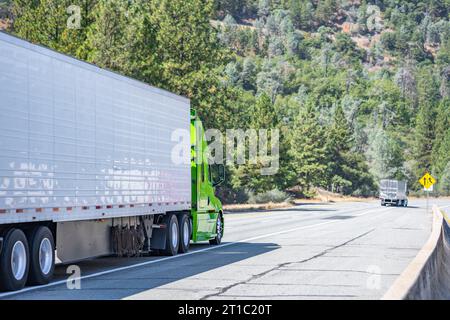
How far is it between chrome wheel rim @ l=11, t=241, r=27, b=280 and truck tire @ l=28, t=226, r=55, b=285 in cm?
33

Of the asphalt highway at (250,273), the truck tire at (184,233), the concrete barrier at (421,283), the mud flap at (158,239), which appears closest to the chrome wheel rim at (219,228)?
the asphalt highway at (250,273)

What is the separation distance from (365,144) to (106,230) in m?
149

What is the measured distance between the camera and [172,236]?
22.0 m

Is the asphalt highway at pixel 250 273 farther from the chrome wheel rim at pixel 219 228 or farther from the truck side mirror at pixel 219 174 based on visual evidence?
the truck side mirror at pixel 219 174

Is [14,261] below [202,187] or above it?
below

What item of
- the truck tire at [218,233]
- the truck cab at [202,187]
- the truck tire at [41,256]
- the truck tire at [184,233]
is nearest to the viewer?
the truck tire at [41,256]

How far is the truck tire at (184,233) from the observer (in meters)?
22.6

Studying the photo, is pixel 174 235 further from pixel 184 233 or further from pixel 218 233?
pixel 218 233

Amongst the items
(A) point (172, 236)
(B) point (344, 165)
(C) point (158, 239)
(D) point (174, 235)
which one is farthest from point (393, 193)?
(C) point (158, 239)

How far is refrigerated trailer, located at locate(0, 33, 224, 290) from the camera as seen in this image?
551 inches

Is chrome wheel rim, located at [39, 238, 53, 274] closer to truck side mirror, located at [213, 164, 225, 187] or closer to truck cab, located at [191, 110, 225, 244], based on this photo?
truck cab, located at [191, 110, 225, 244]

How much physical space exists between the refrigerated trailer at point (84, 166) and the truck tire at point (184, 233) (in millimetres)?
28

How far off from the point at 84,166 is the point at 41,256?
2282mm
